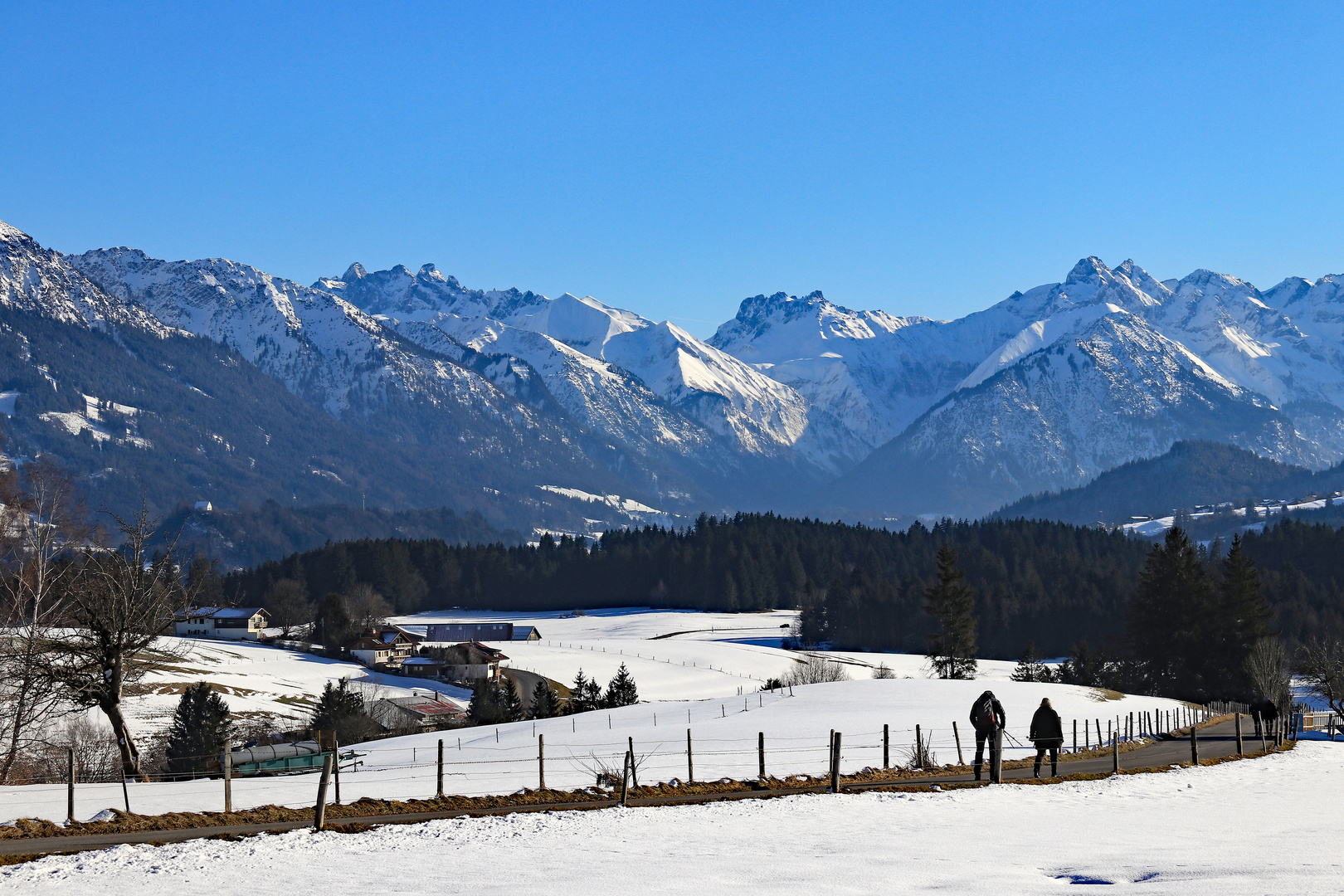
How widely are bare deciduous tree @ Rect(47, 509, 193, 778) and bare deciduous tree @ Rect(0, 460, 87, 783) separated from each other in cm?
64

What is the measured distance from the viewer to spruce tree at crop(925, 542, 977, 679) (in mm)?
89750

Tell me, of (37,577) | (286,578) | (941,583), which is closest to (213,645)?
(286,578)

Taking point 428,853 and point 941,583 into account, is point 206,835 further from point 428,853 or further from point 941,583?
point 941,583

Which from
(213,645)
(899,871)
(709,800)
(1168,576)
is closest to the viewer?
(899,871)

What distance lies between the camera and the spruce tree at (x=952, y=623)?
8975 cm

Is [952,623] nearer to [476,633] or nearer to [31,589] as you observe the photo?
[31,589]

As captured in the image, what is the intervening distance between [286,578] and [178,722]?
134 metres

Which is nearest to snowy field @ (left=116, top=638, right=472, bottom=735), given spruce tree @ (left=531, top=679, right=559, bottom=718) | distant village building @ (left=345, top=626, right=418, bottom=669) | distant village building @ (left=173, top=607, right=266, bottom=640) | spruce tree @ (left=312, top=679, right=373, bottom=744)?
distant village building @ (left=345, top=626, right=418, bottom=669)

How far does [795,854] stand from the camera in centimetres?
1820

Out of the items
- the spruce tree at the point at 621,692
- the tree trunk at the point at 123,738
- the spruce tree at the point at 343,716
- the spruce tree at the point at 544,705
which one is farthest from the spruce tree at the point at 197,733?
the spruce tree at the point at 621,692

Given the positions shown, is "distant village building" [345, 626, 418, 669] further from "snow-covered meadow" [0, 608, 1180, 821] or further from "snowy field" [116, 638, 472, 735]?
"snow-covered meadow" [0, 608, 1180, 821]

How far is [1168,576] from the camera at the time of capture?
7962 cm

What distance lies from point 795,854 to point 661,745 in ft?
80.9

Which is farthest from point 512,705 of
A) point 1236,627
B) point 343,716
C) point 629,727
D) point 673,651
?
point 673,651
